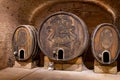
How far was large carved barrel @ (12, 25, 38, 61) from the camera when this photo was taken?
11.6 feet

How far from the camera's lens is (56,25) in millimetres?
3453

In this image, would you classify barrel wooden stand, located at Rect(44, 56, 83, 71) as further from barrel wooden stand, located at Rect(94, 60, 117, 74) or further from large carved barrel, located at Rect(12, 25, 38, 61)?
large carved barrel, located at Rect(12, 25, 38, 61)

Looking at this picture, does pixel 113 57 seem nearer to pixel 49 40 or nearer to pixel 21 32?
pixel 49 40

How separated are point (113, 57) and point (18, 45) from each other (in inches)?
70.9

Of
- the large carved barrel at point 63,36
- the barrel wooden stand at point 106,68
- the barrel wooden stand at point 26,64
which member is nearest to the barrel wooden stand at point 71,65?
the large carved barrel at point 63,36

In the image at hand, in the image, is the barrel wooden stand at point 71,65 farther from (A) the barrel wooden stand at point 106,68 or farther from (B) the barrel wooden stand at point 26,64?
(B) the barrel wooden stand at point 26,64

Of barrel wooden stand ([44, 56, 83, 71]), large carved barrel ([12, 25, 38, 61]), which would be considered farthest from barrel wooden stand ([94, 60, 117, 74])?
large carved barrel ([12, 25, 38, 61])

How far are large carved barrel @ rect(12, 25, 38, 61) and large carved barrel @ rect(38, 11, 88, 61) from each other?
0.15 meters

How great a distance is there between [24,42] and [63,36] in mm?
785

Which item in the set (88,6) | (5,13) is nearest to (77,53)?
(88,6)

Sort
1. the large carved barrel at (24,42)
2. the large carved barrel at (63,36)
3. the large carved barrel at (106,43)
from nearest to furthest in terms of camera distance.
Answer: the large carved barrel at (106,43), the large carved barrel at (63,36), the large carved barrel at (24,42)

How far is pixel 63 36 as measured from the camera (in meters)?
3.42

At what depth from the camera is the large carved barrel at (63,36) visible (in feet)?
10.9

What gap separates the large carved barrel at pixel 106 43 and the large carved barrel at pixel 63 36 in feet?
0.64
